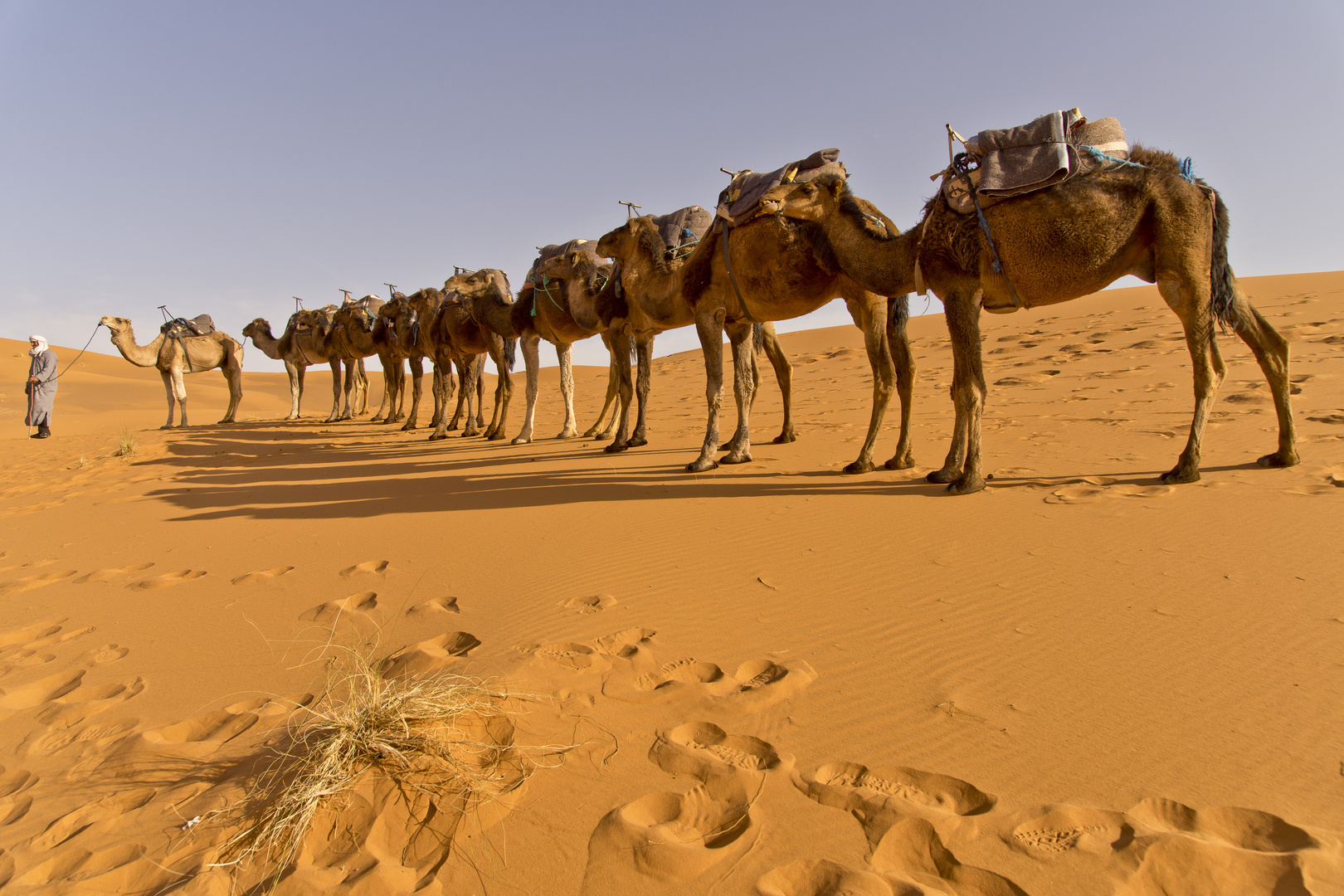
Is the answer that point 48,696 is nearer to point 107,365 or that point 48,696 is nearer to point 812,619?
point 812,619

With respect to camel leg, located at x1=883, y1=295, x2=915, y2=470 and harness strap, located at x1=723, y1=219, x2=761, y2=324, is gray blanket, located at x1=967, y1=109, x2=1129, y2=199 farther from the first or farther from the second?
harness strap, located at x1=723, y1=219, x2=761, y2=324

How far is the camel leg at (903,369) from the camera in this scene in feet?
22.4

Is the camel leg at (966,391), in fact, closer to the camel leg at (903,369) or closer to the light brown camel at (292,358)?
the camel leg at (903,369)

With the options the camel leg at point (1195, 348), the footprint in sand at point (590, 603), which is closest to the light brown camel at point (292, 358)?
the footprint in sand at point (590, 603)

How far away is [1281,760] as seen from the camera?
201 centimetres

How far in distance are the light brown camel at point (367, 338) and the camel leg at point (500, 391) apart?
6.86m

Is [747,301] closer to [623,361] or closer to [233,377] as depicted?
[623,361]

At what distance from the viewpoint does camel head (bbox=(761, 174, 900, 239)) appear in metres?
6.47

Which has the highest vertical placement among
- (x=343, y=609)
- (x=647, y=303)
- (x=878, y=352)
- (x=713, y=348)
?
(x=647, y=303)

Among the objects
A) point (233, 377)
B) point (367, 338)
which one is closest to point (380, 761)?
point (367, 338)

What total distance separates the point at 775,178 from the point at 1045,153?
2438mm

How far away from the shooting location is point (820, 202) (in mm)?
6688

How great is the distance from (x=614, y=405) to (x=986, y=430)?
676 cm

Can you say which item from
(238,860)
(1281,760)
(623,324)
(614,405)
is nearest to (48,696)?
(238,860)
